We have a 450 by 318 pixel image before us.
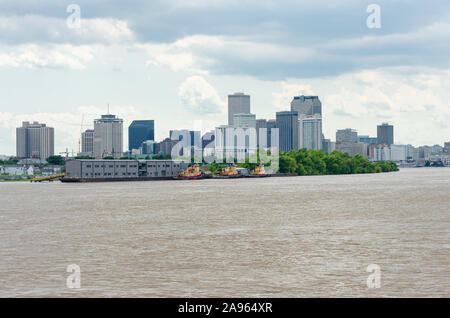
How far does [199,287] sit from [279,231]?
1857cm

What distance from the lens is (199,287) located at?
933 inches

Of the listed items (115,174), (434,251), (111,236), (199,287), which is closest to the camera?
(199,287)

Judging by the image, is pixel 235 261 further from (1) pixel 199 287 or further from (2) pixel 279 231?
(2) pixel 279 231

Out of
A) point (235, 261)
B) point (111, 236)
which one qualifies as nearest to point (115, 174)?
point (111, 236)

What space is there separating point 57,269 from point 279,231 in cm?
1817

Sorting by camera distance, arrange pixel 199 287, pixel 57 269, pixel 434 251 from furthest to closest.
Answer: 1. pixel 434 251
2. pixel 57 269
3. pixel 199 287

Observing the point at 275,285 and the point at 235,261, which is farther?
the point at 235,261

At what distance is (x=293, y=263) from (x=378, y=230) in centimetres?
1513
